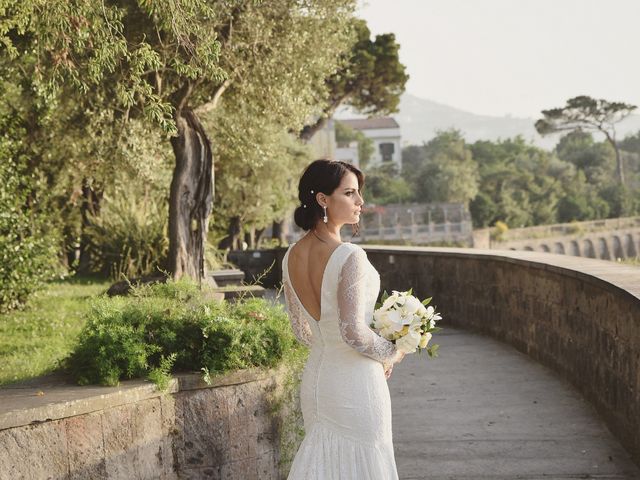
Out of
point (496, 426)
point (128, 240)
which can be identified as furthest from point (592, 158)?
point (496, 426)

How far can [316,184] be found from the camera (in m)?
3.84

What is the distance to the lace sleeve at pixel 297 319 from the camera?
13.1 feet

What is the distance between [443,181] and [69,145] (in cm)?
7898

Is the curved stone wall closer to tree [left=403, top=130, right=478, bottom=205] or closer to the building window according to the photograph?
tree [left=403, top=130, right=478, bottom=205]

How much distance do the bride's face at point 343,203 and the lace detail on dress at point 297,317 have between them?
37 centimetres

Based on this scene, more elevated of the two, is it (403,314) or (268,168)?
(268,168)

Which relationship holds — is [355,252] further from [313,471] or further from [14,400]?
[14,400]

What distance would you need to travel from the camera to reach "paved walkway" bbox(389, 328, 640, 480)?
618 centimetres

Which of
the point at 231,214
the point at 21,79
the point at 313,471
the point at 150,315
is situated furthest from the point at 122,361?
the point at 231,214

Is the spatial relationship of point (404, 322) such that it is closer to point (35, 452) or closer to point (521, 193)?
point (35, 452)

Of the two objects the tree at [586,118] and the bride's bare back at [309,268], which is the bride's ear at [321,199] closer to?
the bride's bare back at [309,268]

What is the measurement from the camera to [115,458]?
447 centimetres

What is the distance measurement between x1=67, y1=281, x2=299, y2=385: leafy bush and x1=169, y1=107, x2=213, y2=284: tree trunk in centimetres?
848

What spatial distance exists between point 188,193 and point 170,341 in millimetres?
9121
